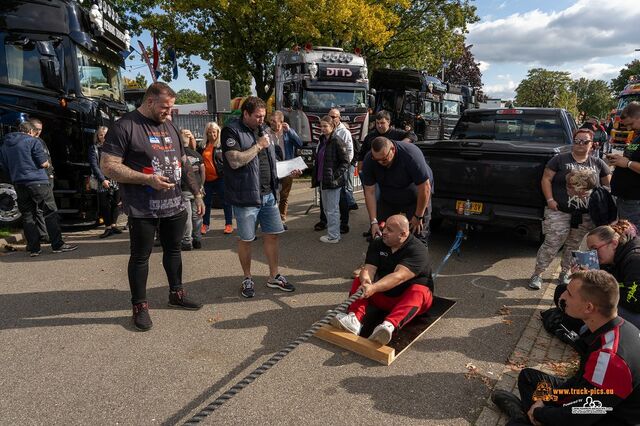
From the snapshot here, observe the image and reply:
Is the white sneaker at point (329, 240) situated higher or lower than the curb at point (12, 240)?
lower

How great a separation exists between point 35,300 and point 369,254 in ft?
11.2

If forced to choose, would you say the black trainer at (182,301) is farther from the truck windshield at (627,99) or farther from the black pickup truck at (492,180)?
the truck windshield at (627,99)

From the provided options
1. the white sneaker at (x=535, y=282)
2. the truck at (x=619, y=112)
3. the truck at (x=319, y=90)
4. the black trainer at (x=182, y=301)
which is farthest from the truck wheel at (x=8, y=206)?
the truck at (x=619, y=112)

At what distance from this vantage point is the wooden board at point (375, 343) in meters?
3.20

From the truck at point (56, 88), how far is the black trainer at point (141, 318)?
3.76 metres

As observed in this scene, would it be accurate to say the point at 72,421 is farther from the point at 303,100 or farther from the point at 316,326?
the point at 303,100

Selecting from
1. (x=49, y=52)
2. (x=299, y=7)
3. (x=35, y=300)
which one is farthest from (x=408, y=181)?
(x=299, y=7)

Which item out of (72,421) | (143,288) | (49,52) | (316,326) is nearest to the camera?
(72,421)

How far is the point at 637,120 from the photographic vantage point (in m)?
3.96

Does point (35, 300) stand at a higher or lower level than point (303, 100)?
lower

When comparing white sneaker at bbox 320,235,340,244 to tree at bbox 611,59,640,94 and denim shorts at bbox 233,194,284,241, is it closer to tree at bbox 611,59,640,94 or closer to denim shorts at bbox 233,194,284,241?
denim shorts at bbox 233,194,284,241

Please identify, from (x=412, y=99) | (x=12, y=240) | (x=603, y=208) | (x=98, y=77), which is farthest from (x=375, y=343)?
(x=412, y=99)

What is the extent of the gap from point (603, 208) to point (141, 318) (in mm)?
4323

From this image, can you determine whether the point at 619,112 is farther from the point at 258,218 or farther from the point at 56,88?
the point at 56,88
